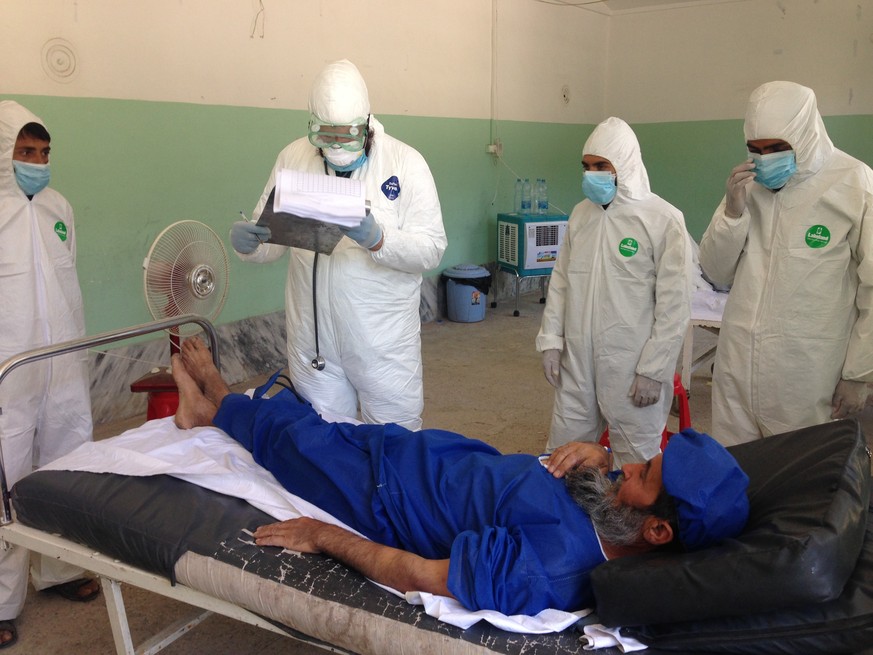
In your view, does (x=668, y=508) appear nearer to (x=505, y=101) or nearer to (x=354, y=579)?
(x=354, y=579)

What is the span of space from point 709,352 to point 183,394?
10.1 feet

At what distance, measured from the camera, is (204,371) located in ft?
7.81

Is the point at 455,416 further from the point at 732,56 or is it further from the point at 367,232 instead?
the point at 732,56

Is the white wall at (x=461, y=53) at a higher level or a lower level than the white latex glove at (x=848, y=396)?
higher

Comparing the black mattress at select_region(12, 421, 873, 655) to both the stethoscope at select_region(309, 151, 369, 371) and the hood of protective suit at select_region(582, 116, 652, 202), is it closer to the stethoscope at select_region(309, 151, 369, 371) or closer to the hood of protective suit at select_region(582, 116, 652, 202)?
the stethoscope at select_region(309, 151, 369, 371)

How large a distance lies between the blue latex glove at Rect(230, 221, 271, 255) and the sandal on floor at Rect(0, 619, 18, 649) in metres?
1.31

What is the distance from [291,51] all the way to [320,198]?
2.84 meters

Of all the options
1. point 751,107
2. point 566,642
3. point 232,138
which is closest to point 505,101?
point 232,138

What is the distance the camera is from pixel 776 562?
1.21m

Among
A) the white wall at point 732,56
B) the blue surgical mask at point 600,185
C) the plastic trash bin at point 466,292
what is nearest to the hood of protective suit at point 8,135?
the blue surgical mask at point 600,185

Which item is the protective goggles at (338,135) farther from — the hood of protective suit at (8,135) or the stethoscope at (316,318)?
the hood of protective suit at (8,135)

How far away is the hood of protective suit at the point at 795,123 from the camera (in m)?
1.99

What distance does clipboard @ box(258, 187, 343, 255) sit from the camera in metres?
1.96

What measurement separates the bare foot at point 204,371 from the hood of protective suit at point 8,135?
2.41 ft
